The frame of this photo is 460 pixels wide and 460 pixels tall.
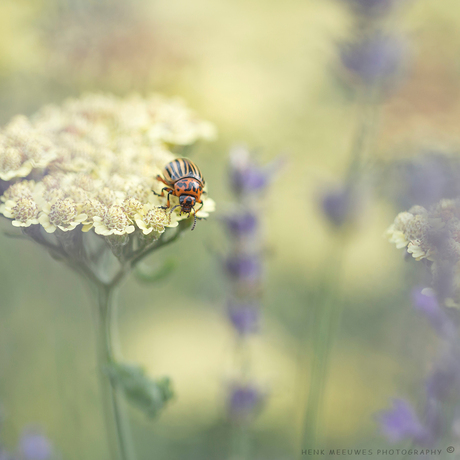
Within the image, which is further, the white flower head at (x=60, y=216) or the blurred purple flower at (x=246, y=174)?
the blurred purple flower at (x=246, y=174)

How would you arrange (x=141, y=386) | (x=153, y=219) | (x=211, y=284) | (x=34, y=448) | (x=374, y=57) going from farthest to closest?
(x=211, y=284) → (x=374, y=57) → (x=34, y=448) → (x=141, y=386) → (x=153, y=219)

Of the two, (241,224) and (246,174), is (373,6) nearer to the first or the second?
(246,174)

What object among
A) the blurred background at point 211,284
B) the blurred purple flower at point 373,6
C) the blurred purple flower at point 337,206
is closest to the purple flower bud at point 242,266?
the blurred background at point 211,284

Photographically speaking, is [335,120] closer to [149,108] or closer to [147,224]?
[149,108]

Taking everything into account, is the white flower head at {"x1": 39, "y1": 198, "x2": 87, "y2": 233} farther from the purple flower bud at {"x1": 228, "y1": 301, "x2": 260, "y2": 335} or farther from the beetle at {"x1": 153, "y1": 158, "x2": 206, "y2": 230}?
the purple flower bud at {"x1": 228, "y1": 301, "x2": 260, "y2": 335}

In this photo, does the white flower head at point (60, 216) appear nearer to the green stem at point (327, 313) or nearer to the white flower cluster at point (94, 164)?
the white flower cluster at point (94, 164)

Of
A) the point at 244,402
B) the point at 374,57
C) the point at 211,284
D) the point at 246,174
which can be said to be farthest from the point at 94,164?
the point at 211,284
